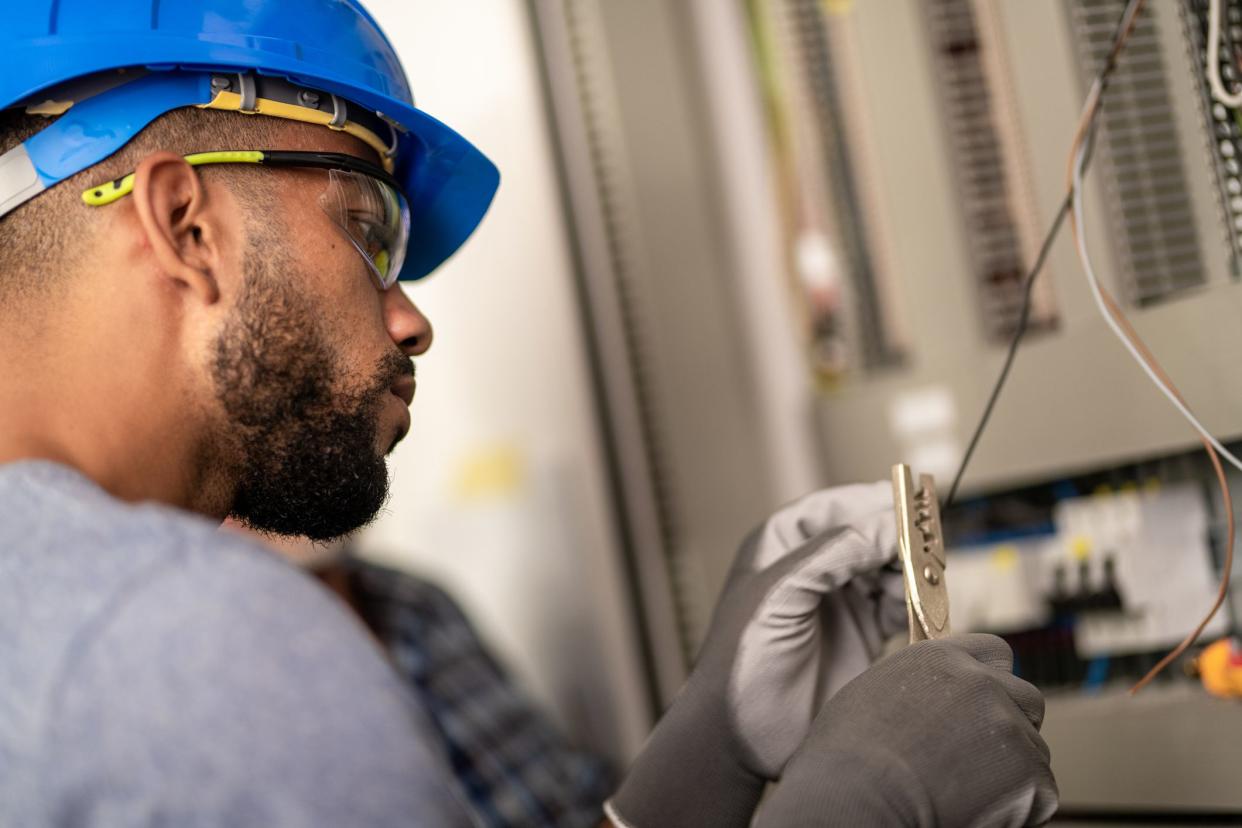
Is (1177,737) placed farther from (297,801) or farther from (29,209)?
(29,209)

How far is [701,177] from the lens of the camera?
172 centimetres

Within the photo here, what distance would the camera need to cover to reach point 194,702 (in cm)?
58

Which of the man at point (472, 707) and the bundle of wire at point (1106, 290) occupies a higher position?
the bundle of wire at point (1106, 290)

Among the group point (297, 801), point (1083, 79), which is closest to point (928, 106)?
point (1083, 79)

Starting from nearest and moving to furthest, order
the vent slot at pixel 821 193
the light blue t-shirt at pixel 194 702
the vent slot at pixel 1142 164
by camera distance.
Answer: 1. the light blue t-shirt at pixel 194 702
2. the vent slot at pixel 1142 164
3. the vent slot at pixel 821 193

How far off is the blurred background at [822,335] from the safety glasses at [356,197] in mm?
661

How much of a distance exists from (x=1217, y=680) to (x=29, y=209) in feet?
3.45

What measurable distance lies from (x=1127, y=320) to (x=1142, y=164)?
0.15 meters

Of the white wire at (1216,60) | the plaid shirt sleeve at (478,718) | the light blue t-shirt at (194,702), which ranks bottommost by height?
the plaid shirt sleeve at (478,718)

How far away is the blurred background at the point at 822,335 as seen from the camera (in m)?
1.10

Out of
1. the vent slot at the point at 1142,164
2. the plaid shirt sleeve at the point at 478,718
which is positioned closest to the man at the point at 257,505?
the vent slot at the point at 1142,164

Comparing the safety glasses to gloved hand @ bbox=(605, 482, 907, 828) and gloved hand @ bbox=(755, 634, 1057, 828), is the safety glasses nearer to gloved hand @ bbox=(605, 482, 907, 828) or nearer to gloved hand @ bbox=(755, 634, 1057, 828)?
gloved hand @ bbox=(605, 482, 907, 828)

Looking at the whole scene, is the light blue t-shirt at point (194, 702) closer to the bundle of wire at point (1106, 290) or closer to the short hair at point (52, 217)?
the short hair at point (52, 217)

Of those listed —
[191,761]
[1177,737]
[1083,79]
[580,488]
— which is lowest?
[1177,737]
